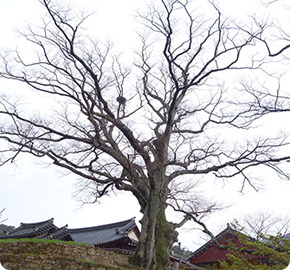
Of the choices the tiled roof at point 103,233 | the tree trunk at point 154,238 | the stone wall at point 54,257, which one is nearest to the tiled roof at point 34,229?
the tiled roof at point 103,233

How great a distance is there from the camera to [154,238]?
9.20 metres

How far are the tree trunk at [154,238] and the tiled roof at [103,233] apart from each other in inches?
320

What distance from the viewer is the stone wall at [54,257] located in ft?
24.6

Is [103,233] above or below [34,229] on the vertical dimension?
above

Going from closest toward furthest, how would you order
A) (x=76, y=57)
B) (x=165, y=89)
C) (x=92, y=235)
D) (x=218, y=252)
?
(x=76, y=57), (x=165, y=89), (x=218, y=252), (x=92, y=235)

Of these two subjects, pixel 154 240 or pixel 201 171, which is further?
pixel 201 171

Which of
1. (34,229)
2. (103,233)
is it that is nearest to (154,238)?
(103,233)

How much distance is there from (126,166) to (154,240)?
2.70m

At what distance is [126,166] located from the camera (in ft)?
31.7

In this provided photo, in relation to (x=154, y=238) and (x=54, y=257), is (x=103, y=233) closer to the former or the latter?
(x=154, y=238)

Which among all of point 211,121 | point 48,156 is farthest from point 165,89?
point 48,156

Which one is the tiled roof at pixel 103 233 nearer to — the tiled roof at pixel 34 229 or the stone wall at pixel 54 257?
the tiled roof at pixel 34 229

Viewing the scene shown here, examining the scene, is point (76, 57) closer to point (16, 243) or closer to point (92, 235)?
point (16, 243)

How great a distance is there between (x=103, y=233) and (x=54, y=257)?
13193 mm
